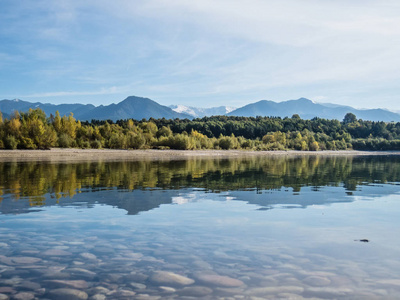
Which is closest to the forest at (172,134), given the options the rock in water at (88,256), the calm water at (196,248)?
the calm water at (196,248)

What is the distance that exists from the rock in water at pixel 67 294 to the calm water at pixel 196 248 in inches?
0.6

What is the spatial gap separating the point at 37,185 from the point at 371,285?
16.9m

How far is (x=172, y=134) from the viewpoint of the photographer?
310 feet

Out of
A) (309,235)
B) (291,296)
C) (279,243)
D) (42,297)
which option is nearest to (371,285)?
(291,296)

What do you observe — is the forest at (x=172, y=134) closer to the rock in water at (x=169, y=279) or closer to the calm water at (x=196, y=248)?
the calm water at (x=196, y=248)

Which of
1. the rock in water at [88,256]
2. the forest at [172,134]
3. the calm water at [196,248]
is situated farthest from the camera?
the forest at [172,134]

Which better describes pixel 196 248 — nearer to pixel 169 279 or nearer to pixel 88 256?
pixel 169 279

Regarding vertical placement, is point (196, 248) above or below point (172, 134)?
below

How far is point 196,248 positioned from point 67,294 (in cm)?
307

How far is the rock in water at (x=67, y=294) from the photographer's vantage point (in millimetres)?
5102

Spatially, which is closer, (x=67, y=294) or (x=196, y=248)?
(x=67, y=294)

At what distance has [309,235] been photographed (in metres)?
8.84

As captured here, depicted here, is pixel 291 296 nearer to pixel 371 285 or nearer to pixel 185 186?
pixel 371 285

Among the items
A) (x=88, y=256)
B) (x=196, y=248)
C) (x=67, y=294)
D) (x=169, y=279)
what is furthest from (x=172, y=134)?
(x=67, y=294)
